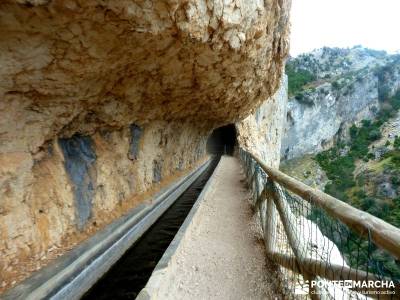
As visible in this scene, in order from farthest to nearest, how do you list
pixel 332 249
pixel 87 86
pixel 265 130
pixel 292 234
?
1. pixel 265 130
2. pixel 87 86
3. pixel 292 234
4. pixel 332 249

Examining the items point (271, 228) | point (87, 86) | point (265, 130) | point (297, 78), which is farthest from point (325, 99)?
point (87, 86)

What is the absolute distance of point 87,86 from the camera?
405 centimetres

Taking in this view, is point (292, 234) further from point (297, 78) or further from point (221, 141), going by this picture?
point (297, 78)

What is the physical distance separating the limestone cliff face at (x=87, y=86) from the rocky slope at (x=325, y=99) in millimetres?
55066

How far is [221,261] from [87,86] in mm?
3048

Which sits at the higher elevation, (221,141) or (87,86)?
(87,86)

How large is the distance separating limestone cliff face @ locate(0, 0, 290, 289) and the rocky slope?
5507 centimetres

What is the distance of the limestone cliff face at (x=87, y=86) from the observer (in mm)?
3092

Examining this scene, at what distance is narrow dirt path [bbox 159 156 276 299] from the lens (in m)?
3.43

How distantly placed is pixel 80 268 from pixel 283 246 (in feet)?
8.89

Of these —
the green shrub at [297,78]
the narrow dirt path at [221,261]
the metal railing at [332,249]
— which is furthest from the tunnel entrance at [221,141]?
the green shrub at [297,78]

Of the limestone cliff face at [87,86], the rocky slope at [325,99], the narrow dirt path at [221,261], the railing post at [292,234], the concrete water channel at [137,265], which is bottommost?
the concrete water channel at [137,265]

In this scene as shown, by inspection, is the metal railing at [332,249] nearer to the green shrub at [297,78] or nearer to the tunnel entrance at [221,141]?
the tunnel entrance at [221,141]

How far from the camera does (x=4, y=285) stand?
313 centimetres
